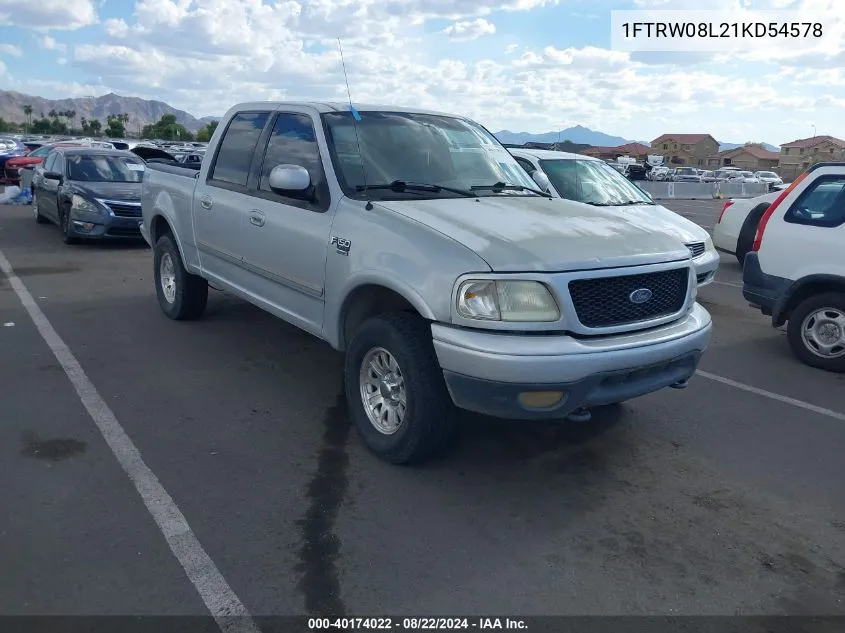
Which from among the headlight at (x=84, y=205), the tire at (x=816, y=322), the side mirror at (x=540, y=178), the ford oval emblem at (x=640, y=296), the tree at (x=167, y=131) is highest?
the tree at (x=167, y=131)

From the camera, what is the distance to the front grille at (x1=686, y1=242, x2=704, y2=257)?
8298 millimetres

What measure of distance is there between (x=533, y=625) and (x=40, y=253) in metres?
10.8

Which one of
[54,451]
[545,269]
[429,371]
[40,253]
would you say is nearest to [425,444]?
[429,371]

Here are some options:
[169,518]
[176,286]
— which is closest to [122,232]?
[176,286]

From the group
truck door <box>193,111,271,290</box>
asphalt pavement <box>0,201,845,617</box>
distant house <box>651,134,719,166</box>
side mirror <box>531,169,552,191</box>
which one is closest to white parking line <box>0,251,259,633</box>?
asphalt pavement <box>0,201,845,617</box>

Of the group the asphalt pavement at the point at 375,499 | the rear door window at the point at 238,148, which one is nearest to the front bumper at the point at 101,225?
the asphalt pavement at the point at 375,499

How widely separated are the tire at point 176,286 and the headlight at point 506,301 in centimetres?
405

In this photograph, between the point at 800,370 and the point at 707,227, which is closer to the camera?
the point at 800,370

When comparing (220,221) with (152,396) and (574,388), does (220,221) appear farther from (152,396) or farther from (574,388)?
(574,388)

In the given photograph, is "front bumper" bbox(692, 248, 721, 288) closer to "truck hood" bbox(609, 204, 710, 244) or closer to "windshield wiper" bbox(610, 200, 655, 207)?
"truck hood" bbox(609, 204, 710, 244)

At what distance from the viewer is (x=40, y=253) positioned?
11617 millimetres

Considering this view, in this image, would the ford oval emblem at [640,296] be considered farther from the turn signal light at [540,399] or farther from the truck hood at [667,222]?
the truck hood at [667,222]

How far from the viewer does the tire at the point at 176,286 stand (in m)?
7.21

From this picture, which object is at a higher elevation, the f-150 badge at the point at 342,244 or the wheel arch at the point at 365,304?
the f-150 badge at the point at 342,244
